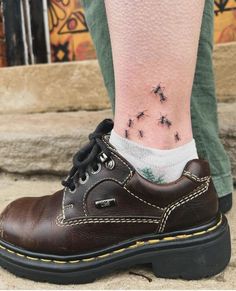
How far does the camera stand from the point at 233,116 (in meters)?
1.36

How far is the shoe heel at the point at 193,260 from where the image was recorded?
0.76 meters

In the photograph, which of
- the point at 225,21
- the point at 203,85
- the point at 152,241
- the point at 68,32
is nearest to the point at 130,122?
the point at 152,241

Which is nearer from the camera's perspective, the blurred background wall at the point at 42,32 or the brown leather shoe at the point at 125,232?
the brown leather shoe at the point at 125,232

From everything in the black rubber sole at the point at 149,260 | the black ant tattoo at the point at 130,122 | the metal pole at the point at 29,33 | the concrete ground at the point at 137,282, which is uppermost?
the metal pole at the point at 29,33

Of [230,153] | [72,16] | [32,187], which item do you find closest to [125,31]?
[230,153]

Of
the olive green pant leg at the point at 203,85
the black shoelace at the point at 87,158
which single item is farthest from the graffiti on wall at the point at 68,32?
the black shoelace at the point at 87,158

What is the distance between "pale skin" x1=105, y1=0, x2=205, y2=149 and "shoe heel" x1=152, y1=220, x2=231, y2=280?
20 cm

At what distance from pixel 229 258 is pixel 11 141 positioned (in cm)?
97

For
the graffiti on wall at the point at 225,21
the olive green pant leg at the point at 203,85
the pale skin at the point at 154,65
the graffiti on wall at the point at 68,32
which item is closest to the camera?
the pale skin at the point at 154,65

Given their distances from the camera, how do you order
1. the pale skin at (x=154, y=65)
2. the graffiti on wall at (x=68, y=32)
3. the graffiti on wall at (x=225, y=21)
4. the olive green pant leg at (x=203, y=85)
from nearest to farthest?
1. the pale skin at (x=154, y=65)
2. the olive green pant leg at (x=203, y=85)
3. the graffiti on wall at (x=225, y=21)
4. the graffiti on wall at (x=68, y=32)

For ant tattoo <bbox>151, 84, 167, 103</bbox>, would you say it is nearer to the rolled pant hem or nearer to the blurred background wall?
the rolled pant hem

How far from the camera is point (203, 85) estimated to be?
1034 millimetres

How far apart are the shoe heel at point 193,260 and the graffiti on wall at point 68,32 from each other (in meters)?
1.70

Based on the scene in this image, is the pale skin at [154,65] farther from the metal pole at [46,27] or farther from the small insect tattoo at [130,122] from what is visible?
the metal pole at [46,27]
